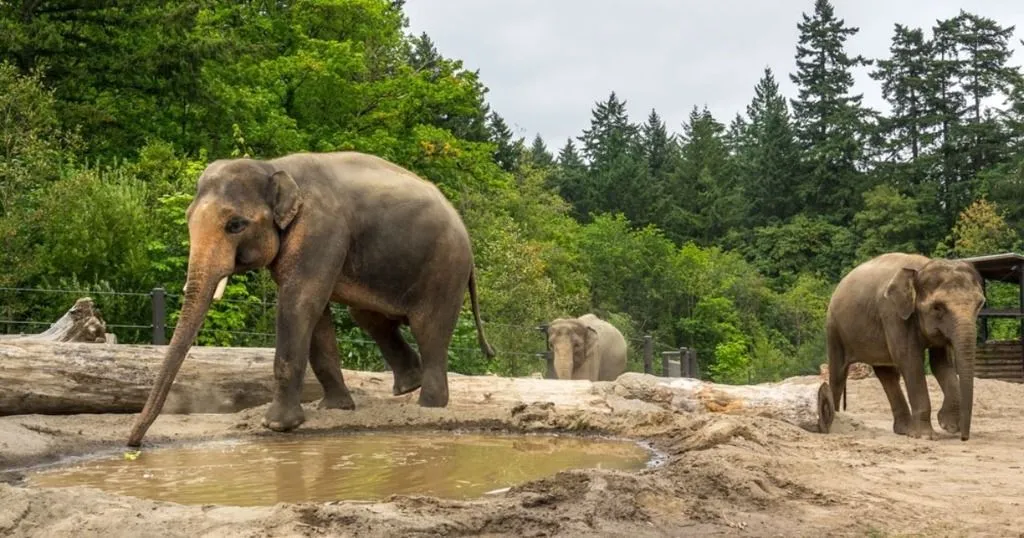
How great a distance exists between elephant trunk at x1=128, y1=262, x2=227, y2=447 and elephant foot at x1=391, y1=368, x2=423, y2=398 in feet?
8.35

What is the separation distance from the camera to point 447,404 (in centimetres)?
899

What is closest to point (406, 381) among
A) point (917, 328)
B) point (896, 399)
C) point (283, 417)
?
point (283, 417)

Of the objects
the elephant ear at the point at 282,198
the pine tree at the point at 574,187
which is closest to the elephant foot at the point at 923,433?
the elephant ear at the point at 282,198

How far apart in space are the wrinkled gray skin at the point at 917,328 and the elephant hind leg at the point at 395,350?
17.1ft

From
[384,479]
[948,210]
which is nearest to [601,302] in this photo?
[948,210]

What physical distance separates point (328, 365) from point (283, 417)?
2.78ft

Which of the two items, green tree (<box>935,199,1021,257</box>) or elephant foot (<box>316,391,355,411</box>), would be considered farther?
green tree (<box>935,199,1021,257</box>)

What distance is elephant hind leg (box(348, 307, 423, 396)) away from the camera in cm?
935

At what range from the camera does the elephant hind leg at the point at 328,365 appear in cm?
851

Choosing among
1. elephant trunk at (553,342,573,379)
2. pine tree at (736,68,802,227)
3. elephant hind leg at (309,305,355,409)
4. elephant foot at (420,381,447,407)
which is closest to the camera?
elephant hind leg at (309,305,355,409)

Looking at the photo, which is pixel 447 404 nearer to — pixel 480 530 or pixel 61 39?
pixel 480 530

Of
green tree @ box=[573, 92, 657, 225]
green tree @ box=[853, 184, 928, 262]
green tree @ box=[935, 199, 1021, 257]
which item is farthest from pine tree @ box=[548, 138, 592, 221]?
green tree @ box=[935, 199, 1021, 257]

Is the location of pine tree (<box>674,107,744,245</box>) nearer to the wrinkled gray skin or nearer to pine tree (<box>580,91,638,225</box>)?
pine tree (<box>580,91,638,225</box>)

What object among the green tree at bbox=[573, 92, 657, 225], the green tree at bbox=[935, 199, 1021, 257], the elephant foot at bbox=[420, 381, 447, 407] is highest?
the green tree at bbox=[573, 92, 657, 225]
